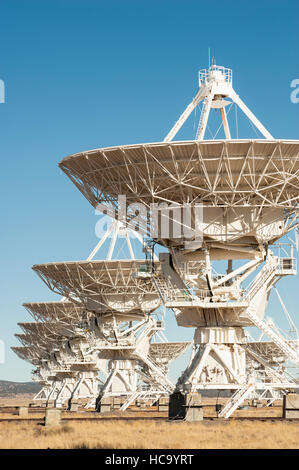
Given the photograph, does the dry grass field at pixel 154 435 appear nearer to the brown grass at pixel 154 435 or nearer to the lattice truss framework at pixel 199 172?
the brown grass at pixel 154 435

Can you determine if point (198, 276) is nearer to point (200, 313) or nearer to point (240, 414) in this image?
point (200, 313)

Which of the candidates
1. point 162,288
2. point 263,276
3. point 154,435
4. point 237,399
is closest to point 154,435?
point 154,435

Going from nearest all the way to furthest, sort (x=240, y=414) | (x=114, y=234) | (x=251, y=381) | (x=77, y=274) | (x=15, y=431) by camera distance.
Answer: (x=15, y=431)
(x=251, y=381)
(x=240, y=414)
(x=77, y=274)
(x=114, y=234)

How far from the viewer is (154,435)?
28.6m

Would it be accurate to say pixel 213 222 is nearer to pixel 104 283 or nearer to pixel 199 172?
pixel 199 172

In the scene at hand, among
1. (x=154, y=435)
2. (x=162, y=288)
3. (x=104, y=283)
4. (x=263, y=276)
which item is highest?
(x=104, y=283)

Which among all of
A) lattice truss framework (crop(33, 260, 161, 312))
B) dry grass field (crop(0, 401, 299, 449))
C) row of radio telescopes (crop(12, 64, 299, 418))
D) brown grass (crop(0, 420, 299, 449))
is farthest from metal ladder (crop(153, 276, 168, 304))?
lattice truss framework (crop(33, 260, 161, 312))

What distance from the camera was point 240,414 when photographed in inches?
1842

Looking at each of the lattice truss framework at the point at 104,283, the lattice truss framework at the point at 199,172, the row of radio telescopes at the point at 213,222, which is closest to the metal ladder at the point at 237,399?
the row of radio telescopes at the point at 213,222

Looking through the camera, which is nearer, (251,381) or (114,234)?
(251,381)

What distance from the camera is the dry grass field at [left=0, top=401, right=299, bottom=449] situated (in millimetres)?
25156

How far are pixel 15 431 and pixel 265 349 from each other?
42.9m

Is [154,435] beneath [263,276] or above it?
beneath
